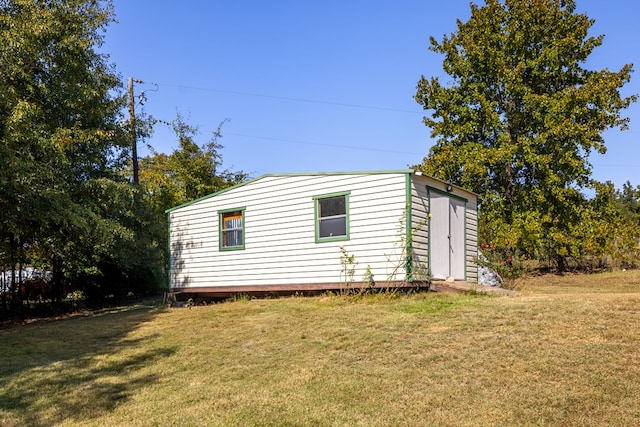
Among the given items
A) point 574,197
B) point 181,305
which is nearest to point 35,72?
point 181,305

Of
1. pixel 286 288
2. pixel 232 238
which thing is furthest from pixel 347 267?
pixel 232 238

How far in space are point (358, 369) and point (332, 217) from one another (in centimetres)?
562

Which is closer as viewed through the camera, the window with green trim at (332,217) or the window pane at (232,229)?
the window with green trim at (332,217)

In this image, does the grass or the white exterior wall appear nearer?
the grass

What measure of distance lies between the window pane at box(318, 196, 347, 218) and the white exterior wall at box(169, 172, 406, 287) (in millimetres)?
185

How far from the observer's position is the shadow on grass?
15.8ft

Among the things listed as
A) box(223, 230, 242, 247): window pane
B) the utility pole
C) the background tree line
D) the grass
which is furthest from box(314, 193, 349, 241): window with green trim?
the utility pole

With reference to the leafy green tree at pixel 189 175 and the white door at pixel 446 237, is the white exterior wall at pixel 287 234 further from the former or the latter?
the leafy green tree at pixel 189 175

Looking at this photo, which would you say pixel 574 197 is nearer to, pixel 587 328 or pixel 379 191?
pixel 379 191

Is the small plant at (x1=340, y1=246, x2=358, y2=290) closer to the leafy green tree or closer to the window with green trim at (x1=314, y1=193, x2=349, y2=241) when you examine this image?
the window with green trim at (x1=314, y1=193, x2=349, y2=241)

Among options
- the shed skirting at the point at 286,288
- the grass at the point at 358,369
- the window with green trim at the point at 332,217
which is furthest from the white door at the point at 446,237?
the grass at the point at 358,369

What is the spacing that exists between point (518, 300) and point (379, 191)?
3312mm

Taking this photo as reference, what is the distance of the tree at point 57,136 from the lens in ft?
31.2

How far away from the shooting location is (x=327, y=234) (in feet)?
35.3
